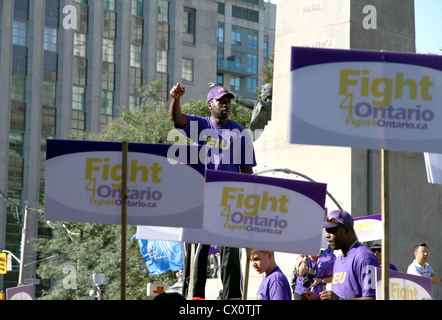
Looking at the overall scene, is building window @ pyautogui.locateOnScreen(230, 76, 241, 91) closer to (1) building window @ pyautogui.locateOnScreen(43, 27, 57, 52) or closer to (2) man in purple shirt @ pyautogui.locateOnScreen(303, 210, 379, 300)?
(1) building window @ pyautogui.locateOnScreen(43, 27, 57, 52)

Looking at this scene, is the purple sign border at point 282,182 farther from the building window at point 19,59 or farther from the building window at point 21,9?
the building window at point 21,9

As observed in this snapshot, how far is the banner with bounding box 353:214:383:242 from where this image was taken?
1220 centimetres

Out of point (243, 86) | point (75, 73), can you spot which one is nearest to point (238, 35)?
point (243, 86)

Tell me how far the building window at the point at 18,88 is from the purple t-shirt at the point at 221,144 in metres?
58.0

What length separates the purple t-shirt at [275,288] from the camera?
7.22m

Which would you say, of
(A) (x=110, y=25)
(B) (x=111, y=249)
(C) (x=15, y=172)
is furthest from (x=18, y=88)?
(B) (x=111, y=249)

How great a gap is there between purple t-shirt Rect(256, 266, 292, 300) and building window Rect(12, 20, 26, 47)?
199 feet

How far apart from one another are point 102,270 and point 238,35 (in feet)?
220

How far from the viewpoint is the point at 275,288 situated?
7246mm

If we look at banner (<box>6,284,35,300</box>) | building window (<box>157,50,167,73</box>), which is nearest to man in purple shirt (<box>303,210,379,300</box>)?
banner (<box>6,284,35,300</box>)

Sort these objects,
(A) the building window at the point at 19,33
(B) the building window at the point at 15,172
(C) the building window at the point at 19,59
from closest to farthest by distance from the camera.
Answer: (B) the building window at the point at 15,172, (C) the building window at the point at 19,59, (A) the building window at the point at 19,33

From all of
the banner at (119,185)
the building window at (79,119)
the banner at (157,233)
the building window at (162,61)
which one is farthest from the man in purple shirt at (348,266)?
the building window at (162,61)

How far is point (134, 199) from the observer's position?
6762mm
